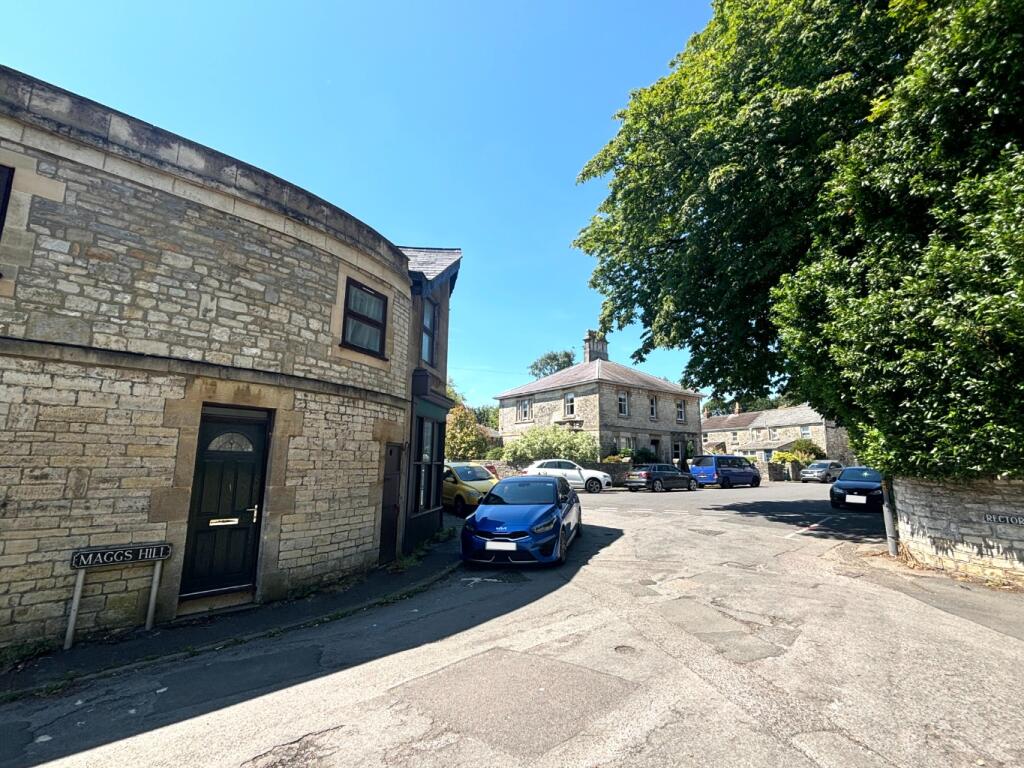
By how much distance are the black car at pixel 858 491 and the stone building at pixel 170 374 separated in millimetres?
14588

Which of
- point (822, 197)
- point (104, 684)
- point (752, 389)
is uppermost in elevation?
point (822, 197)

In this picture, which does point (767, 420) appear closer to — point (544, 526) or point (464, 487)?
point (464, 487)

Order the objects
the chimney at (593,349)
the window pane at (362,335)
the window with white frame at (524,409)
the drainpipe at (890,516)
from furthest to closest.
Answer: the chimney at (593,349) → the window with white frame at (524,409) → the drainpipe at (890,516) → the window pane at (362,335)

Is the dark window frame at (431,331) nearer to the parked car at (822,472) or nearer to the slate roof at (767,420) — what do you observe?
the parked car at (822,472)

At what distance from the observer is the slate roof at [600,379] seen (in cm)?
3077

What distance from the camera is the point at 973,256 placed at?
6.14 meters

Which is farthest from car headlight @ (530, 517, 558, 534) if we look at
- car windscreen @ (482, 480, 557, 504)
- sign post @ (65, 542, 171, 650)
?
sign post @ (65, 542, 171, 650)

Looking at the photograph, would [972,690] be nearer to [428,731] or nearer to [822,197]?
[428,731]

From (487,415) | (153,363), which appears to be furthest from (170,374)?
(487,415)

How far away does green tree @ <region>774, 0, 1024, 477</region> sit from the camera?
605 centimetres

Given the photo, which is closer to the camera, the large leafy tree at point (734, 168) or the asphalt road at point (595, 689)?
the asphalt road at point (595, 689)

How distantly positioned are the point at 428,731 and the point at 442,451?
8.56 m

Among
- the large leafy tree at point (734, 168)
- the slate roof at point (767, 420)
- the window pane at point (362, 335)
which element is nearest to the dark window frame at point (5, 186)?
the window pane at point (362, 335)

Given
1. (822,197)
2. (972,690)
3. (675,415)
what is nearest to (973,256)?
(822,197)
